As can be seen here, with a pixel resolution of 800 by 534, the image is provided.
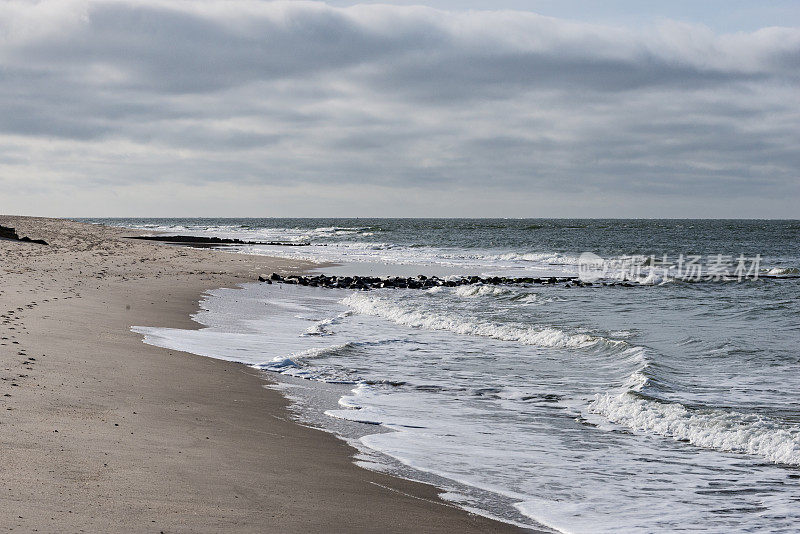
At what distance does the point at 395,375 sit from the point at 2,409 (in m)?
6.50

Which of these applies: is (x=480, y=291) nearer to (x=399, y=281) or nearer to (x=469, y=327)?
(x=399, y=281)

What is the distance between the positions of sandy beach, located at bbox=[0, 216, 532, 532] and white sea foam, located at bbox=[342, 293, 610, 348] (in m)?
7.40

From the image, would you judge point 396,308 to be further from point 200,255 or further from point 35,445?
point 200,255

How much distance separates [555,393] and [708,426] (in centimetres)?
262

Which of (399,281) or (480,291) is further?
(399,281)

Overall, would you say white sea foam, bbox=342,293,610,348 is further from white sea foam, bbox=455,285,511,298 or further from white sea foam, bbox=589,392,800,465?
white sea foam, bbox=589,392,800,465

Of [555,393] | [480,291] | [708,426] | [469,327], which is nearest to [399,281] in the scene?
[480,291]

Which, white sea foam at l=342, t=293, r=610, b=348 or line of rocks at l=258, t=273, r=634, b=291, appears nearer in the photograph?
white sea foam at l=342, t=293, r=610, b=348

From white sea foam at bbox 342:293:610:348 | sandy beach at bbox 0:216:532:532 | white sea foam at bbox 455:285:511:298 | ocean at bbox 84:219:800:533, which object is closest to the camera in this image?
sandy beach at bbox 0:216:532:532

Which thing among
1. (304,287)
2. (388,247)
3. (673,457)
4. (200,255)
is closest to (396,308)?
(304,287)

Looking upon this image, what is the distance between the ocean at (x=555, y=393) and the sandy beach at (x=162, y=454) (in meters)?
0.58

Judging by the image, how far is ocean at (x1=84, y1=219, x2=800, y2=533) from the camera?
22.0 ft

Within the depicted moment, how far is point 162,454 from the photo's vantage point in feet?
21.4

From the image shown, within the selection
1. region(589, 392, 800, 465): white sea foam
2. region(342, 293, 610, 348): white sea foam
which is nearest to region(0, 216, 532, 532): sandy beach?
→ region(589, 392, 800, 465): white sea foam
